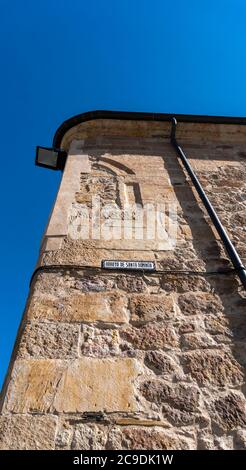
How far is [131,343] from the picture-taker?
230 cm

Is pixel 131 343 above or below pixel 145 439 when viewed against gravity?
above

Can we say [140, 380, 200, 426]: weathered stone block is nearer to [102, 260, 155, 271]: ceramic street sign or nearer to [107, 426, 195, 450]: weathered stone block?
[107, 426, 195, 450]: weathered stone block

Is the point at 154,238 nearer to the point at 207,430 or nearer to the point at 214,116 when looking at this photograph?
the point at 207,430

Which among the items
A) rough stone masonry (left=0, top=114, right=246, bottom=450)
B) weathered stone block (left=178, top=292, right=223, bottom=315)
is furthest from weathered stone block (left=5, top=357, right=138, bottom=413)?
weathered stone block (left=178, top=292, right=223, bottom=315)

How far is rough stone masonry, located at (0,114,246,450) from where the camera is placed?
6.10 feet

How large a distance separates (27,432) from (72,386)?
325 mm

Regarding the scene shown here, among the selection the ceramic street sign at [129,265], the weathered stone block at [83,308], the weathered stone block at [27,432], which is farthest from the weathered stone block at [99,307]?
the weathered stone block at [27,432]

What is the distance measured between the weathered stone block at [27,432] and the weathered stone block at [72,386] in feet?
0.16

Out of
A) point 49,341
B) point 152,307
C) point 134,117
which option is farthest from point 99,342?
point 134,117

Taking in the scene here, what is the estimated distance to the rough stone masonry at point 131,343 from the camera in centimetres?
186

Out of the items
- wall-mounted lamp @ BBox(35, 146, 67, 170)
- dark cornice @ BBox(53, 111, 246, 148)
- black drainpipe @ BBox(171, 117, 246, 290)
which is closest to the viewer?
black drainpipe @ BBox(171, 117, 246, 290)

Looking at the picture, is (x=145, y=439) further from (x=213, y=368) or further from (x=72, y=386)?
(x=213, y=368)

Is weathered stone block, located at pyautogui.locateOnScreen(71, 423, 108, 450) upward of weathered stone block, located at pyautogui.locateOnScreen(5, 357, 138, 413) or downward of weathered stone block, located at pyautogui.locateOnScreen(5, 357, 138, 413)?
downward
